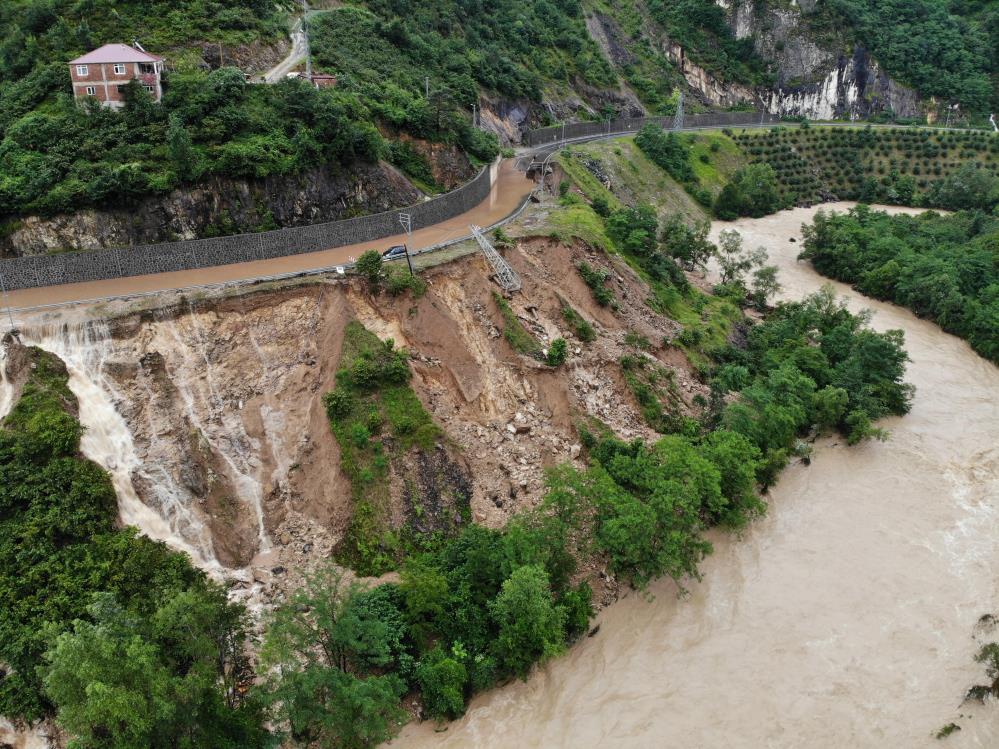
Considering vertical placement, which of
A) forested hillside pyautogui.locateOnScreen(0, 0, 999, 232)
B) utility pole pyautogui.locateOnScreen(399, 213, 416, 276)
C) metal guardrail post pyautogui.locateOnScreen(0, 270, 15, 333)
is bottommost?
metal guardrail post pyautogui.locateOnScreen(0, 270, 15, 333)

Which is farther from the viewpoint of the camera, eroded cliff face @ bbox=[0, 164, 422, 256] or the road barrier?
Answer: eroded cliff face @ bbox=[0, 164, 422, 256]

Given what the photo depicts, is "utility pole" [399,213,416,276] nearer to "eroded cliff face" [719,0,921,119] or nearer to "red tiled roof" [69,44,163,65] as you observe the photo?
"red tiled roof" [69,44,163,65]

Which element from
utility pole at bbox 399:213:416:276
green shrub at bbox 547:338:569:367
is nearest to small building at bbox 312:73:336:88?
utility pole at bbox 399:213:416:276

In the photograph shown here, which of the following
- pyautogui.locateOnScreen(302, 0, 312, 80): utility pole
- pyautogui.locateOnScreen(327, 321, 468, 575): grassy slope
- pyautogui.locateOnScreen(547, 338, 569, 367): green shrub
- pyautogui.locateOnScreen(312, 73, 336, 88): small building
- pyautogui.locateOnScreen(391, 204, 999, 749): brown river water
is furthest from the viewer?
pyautogui.locateOnScreen(302, 0, 312, 80): utility pole

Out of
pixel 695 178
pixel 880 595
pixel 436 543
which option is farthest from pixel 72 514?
pixel 695 178

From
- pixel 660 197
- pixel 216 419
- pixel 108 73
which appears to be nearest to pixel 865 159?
pixel 660 197

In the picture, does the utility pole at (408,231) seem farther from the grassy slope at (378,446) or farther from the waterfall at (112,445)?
the waterfall at (112,445)
